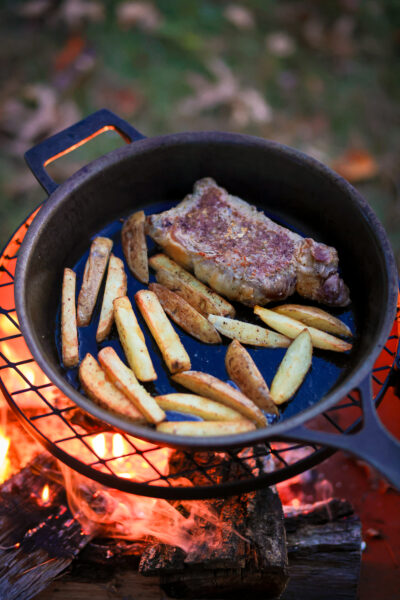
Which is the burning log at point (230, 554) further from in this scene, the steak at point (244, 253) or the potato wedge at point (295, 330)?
the steak at point (244, 253)

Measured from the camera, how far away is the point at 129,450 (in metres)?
3.53

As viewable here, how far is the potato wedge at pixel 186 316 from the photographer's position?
3.20 metres

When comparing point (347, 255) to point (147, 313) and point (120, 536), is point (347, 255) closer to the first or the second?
point (147, 313)

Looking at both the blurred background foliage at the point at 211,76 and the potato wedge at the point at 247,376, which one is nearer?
the potato wedge at the point at 247,376

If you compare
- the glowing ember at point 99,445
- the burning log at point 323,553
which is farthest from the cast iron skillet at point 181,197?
the burning log at point 323,553

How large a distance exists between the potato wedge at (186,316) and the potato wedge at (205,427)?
70cm

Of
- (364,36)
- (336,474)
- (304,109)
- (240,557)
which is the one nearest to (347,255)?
(336,474)

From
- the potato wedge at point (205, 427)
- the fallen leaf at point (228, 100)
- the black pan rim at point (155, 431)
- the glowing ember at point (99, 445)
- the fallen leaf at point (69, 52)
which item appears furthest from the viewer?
the fallen leaf at point (69, 52)

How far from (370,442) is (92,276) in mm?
2094

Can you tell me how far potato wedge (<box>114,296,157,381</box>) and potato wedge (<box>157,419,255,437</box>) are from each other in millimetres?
410

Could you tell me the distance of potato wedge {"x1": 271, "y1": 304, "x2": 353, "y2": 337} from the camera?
3250 mm

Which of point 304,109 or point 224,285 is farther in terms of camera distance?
point 304,109

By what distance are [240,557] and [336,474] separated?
1335 millimetres

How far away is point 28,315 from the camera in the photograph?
9.52 feet
